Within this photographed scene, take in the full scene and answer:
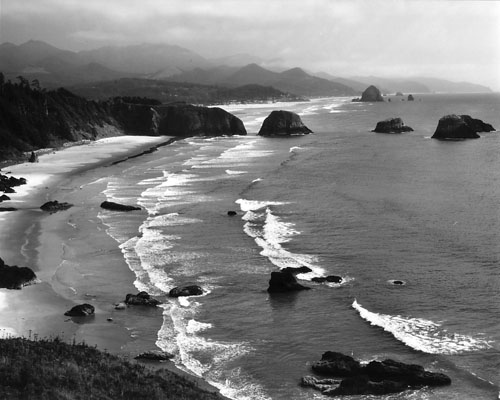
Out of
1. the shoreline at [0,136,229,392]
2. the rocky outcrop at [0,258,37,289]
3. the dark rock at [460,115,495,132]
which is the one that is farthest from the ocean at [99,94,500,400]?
the dark rock at [460,115,495,132]

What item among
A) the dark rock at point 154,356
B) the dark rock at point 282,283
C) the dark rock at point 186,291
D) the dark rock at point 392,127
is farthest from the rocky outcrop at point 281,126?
the dark rock at point 154,356

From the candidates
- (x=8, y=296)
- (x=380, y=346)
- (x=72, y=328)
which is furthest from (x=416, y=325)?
(x=8, y=296)

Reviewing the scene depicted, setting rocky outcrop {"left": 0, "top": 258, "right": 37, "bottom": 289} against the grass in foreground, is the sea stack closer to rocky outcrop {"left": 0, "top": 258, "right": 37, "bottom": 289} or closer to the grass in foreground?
rocky outcrop {"left": 0, "top": 258, "right": 37, "bottom": 289}

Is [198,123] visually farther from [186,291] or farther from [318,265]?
[186,291]

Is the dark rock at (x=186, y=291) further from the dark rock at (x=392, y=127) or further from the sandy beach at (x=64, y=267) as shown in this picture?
the dark rock at (x=392, y=127)

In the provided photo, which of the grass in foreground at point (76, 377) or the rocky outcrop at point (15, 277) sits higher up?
the grass in foreground at point (76, 377)
